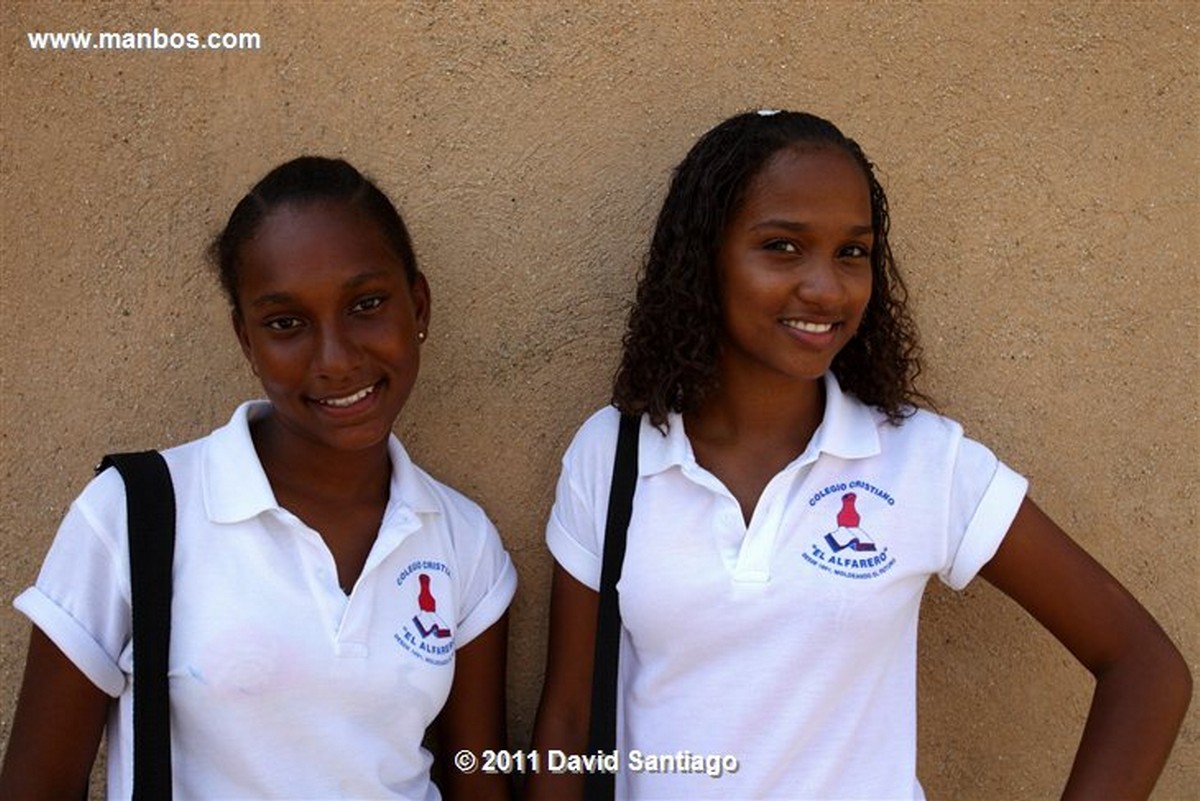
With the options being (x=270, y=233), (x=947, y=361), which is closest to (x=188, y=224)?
(x=270, y=233)

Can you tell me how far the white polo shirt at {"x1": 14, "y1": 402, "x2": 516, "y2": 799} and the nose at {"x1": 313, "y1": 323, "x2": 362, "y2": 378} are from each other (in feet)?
0.76

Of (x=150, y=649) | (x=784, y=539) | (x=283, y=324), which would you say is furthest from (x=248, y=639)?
(x=784, y=539)

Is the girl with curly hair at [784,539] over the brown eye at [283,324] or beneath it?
beneath

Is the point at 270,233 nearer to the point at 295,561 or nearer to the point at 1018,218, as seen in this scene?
the point at 295,561

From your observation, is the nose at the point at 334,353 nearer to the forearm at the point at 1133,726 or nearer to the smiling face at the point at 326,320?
the smiling face at the point at 326,320

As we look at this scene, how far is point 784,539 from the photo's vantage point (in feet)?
6.94

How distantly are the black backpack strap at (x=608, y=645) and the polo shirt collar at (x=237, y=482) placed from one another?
35 cm

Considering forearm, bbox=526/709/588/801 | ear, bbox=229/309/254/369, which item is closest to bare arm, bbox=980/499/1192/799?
forearm, bbox=526/709/588/801

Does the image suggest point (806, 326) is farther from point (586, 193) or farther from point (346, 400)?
point (346, 400)

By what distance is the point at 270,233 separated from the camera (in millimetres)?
2055

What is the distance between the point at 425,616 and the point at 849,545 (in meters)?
0.76

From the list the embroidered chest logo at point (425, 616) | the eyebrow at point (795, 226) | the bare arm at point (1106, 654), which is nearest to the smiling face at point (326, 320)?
the embroidered chest logo at point (425, 616)

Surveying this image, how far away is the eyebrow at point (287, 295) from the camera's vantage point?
203cm

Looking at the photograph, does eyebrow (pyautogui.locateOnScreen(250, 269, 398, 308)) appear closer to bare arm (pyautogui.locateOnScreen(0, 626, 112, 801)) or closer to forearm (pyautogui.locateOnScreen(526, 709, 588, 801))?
bare arm (pyautogui.locateOnScreen(0, 626, 112, 801))
